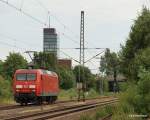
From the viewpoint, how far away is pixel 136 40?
45.8 m

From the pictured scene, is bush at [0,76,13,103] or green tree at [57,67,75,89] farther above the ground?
green tree at [57,67,75,89]

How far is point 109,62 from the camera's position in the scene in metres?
124

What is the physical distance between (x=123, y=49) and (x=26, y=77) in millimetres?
8847

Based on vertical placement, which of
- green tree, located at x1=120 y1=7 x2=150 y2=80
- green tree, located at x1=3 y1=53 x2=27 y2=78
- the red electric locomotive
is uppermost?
→ green tree, located at x1=3 y1=53 x2=27 y2=78

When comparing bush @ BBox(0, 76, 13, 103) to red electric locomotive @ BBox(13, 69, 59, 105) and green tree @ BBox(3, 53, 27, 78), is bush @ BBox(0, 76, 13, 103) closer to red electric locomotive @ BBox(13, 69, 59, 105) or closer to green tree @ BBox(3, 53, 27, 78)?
red electric locomotive @ BBox(13, 69, 59, 105)

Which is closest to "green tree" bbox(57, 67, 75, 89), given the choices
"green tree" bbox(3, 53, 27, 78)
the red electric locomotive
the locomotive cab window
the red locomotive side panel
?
"green tree" bbox(3, 53, 27, 78)

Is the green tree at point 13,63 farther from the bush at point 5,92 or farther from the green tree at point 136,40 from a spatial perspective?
the green tree at point 136,40

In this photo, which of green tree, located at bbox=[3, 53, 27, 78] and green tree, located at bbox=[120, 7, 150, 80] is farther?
green tree, located at bbox=[3, 53, 27, 78]

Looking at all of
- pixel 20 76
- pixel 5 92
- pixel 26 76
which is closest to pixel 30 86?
pixel 26 76

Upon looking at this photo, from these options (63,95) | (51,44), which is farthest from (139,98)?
(51,44)

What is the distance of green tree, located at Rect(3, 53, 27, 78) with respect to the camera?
9731 centimetres

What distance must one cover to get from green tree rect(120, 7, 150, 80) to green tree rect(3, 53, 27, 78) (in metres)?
51.8

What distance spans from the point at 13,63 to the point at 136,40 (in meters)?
55.4

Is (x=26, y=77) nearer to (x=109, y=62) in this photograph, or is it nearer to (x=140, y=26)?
(x=140, y=26)
